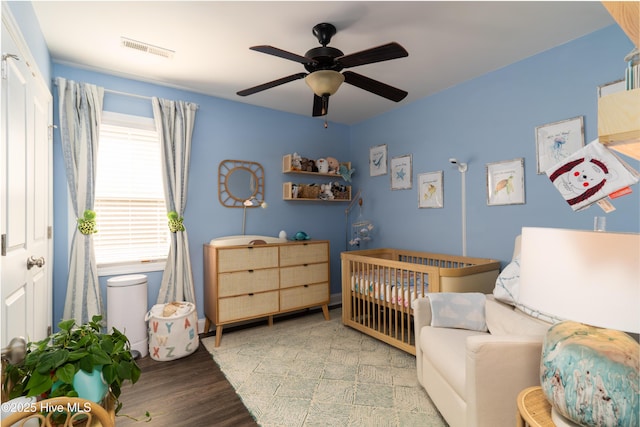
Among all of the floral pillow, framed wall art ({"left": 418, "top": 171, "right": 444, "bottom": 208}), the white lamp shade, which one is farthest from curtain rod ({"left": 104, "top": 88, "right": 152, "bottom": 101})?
the floral pillow

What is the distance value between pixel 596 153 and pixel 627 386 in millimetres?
642

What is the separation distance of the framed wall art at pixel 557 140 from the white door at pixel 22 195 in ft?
10.8

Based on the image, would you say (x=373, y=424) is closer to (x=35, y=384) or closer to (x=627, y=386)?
(x=627, y=386)

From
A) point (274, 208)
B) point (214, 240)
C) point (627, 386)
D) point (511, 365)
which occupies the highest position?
point (274, 208)

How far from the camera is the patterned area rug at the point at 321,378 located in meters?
1.82

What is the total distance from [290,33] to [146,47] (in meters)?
1.14

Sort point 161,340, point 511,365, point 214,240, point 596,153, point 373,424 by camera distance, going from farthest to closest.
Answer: point 214,240 → point 161,340 → point 373,424 → point 511,365 → point 596,153

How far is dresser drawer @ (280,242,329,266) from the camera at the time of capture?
3.28 metres

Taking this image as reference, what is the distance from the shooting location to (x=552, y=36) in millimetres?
2248

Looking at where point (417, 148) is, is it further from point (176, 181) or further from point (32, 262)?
point (32, 262)

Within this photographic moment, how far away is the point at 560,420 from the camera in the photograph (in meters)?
0.96

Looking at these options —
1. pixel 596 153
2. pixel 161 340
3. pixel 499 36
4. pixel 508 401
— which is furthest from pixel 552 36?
pixel 161 340

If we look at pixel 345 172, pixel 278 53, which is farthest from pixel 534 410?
pixel 345 172

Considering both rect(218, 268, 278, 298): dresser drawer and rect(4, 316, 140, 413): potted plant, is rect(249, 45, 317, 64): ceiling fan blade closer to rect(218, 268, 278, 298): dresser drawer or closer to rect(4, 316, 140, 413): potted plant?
rect(4, 316, 140, 413): potted plant
